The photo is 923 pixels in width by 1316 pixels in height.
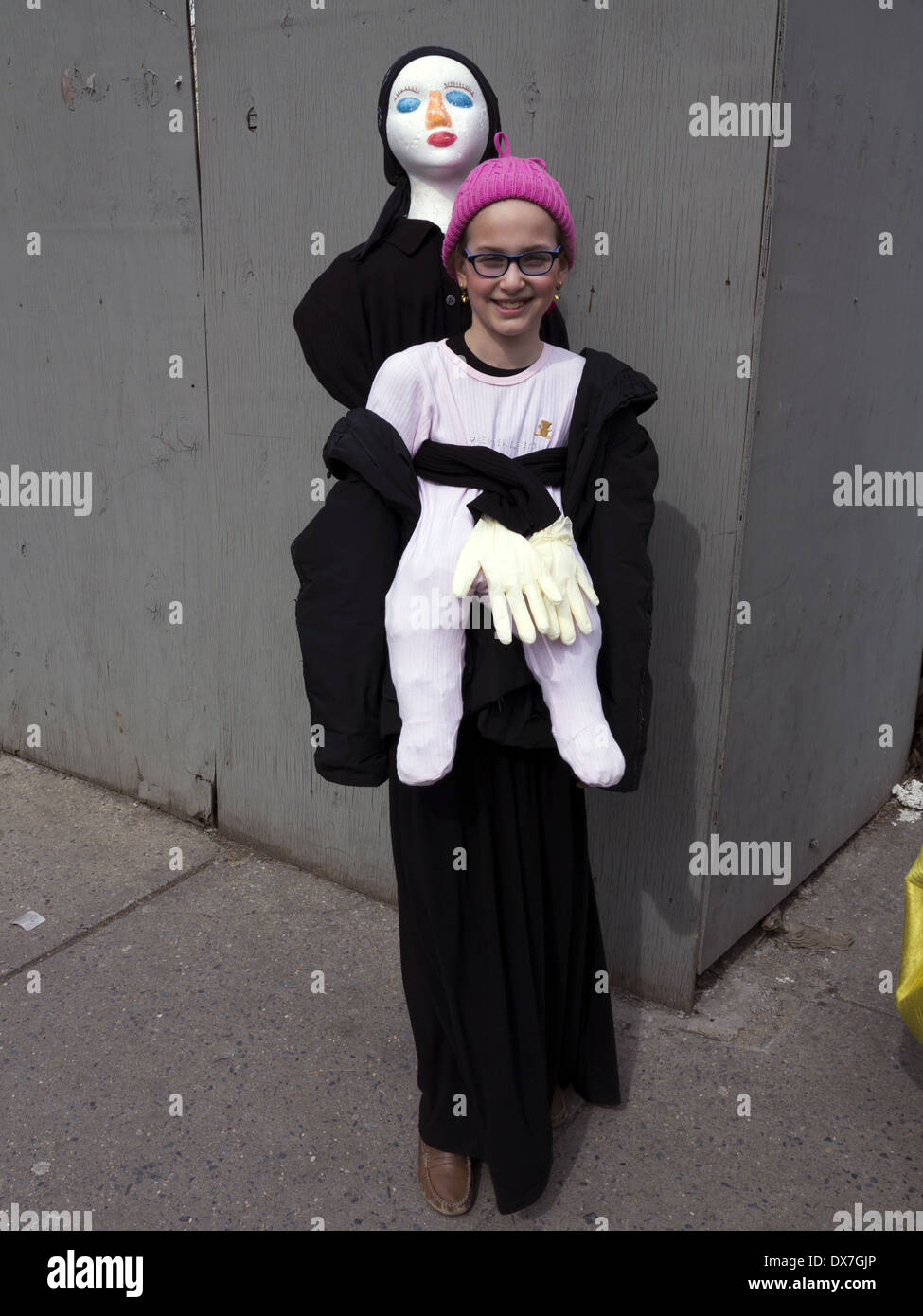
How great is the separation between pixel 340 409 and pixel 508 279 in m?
1.34

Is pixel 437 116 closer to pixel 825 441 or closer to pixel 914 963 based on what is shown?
pixel 825 441

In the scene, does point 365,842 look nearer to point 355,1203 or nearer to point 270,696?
point 270,696

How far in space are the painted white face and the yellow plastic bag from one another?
1.64 meters

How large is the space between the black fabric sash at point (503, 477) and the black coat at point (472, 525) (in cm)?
4

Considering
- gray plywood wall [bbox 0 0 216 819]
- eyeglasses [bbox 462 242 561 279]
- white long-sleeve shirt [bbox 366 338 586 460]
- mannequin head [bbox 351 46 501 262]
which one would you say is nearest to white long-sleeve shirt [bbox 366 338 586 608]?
white long-sleeve shirt [bbox 366 338 586 460]

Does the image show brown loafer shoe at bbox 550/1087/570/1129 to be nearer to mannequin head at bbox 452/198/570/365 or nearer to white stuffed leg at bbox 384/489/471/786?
white stuffed leg at bbox 384/489/471/786

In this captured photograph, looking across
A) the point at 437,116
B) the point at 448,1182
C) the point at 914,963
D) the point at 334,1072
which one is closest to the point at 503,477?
the point at 437,116

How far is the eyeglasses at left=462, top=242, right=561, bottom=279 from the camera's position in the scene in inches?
75.3

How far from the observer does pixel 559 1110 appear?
2.61 metres

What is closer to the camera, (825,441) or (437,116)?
(437,116)

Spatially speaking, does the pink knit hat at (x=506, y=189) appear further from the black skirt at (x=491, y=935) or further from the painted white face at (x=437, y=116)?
the black skirt at (x=491, y=935)

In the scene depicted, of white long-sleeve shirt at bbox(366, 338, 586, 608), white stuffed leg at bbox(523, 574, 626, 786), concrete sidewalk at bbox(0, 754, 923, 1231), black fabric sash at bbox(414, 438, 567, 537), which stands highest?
white long-sleeve shirt at bbox(366, 338, 586, 608)

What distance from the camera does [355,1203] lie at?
7.88ft
